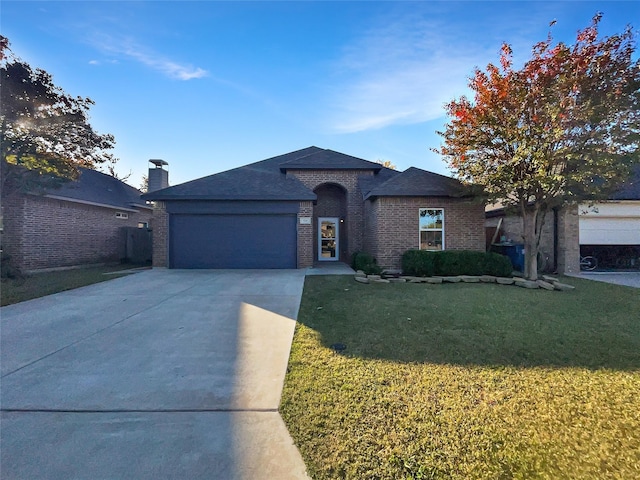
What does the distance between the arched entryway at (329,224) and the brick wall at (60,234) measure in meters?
10.7

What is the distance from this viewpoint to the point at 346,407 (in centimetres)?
273

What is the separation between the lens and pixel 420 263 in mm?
10367

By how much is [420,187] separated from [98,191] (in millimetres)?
16299

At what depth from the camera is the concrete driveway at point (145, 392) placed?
6.93 ft

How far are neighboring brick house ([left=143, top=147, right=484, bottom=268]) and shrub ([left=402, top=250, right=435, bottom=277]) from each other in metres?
0.96

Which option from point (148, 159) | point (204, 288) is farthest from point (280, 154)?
point (204, 288)

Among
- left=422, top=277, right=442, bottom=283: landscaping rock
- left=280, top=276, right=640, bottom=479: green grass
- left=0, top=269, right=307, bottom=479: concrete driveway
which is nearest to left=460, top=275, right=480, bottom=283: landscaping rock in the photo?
left=422, top=277, right=442, bottom=283: landscaping rock

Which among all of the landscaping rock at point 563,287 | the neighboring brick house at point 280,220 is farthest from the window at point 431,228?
the landscaping rock at point 563,287

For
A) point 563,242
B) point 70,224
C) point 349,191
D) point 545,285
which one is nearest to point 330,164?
point 349,191

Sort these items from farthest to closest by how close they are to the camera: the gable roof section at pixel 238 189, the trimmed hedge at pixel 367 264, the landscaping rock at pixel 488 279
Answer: the gable roof section at pixel 238 189
the trimmed hedge at pixel 367 264
the landscaping rock at pixel 488 279

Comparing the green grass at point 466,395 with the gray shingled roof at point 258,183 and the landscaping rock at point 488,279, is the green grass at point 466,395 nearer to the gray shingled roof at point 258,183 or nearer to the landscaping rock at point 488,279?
the landscaping rock at point 488,279

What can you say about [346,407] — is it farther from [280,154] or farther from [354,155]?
[280,154]

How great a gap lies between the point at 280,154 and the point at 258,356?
14.6m

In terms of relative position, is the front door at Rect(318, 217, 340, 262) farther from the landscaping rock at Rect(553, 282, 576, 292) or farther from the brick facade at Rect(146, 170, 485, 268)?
the landscaping rock at Rect(553, 282, 576, 292)
